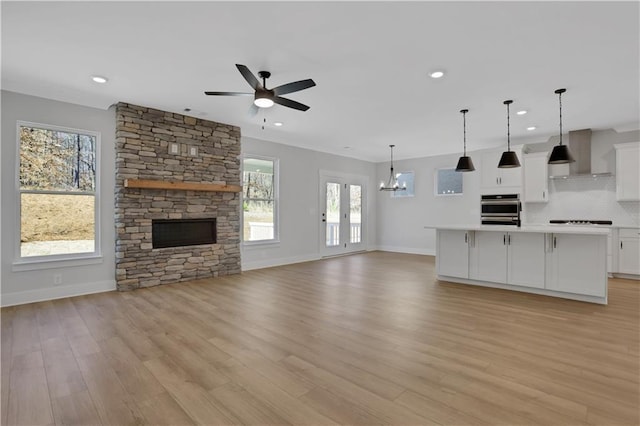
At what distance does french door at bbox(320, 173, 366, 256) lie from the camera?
819cm

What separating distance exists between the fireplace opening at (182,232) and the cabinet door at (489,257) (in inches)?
177

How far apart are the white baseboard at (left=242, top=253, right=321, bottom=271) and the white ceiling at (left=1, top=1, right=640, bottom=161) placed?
9.61ft

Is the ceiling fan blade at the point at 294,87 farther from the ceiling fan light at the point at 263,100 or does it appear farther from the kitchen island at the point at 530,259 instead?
the kitchen island at the point at 530,259

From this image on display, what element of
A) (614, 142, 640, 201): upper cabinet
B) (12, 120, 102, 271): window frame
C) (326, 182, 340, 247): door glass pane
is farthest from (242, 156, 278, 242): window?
(614, 142, 640, 201): upper cabinet

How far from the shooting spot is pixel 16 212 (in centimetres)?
408

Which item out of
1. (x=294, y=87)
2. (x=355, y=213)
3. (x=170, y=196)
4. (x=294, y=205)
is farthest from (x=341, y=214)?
(x=294, y=87)

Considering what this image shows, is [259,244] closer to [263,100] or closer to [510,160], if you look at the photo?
[263,100]

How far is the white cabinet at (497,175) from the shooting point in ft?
22.3

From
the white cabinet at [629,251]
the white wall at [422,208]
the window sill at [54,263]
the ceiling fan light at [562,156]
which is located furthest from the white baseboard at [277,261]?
the white cabinet at [629,251]

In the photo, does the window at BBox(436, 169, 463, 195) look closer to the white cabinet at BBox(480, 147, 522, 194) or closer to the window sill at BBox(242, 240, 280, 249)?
Result: the white cabinet at BBox(480, 147, 522, 194)

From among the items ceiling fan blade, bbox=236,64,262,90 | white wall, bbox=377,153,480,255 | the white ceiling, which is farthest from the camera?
white wall, bbox=377,153,480,255

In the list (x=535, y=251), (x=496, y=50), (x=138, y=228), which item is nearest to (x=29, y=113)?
(x=138, y=228)

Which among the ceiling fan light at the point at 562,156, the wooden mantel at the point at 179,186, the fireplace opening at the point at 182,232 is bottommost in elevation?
the fireplace opening at the point at 182,232

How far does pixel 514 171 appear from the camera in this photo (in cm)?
682
